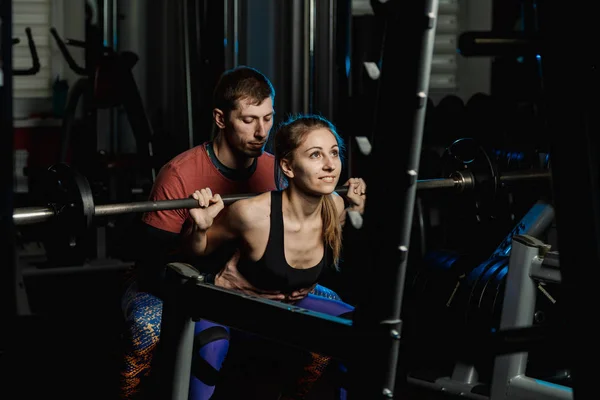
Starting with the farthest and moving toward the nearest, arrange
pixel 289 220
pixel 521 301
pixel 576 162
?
1. pixel 521 301
2. pixel 289 220
3. pixel 576 162

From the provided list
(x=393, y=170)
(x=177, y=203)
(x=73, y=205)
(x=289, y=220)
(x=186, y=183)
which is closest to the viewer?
(x=393, y=170)

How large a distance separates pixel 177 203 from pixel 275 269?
0.30 meters

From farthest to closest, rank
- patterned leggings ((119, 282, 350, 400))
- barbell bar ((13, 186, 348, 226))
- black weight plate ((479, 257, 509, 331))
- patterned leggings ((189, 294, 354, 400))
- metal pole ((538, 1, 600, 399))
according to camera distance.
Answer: black weight plate ((479, 257, 509, 331)), patterned leggings ((119, 282, 350, 400)), patterned leggings ((189, 294, 354, 400)), barbell bar ((13, 186, 348, 226)), metal pole ((538, 1, 600, 399))

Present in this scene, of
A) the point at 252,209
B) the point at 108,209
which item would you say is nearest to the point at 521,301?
the point at 252,209

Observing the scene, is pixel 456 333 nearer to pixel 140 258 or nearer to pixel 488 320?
pixel 140 258

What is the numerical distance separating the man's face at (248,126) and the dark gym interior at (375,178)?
0.36 metres

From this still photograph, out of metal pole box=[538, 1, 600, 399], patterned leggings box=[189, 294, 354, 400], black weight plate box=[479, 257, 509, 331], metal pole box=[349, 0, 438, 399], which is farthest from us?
black weight plate box=[479, 257, 509, 331]

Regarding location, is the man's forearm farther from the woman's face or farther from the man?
the woman's face

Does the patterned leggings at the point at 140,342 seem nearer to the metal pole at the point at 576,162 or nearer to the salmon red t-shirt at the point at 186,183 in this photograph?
the salmon red t-shirt at the point at 186,183

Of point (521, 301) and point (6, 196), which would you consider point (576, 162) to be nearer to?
point (6, 196)

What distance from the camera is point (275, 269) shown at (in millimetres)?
2166

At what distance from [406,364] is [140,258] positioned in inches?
50.8

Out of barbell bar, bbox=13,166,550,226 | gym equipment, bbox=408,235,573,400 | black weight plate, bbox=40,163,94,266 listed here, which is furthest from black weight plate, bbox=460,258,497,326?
black weight plate, bbox=40,163,94,266

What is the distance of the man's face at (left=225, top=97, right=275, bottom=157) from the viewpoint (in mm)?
2379
